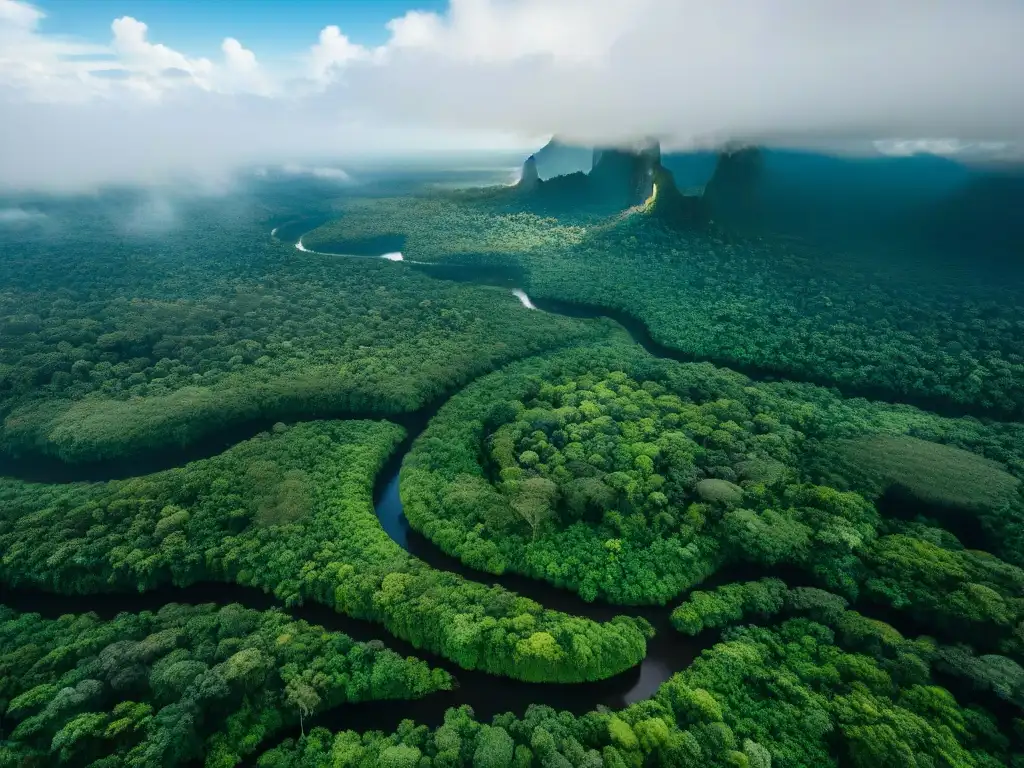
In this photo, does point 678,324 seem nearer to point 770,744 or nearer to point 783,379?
point 783,379

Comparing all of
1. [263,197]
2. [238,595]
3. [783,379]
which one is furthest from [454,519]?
[263,197]

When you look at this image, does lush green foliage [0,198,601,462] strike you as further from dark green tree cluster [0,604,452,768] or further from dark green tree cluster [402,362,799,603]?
dark green tree cluster [0,604,452,768]

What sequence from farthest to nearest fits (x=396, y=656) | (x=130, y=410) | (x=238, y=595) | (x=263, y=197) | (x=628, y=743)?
1. (x=263, y=197)
2. (x=130, y=410)
3. (x=238, y=595)
4. (x=396, y=656)
5. (x=628, y=743)

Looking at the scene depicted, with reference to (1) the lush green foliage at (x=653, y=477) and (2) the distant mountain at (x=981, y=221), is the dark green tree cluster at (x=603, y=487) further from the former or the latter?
(2) the distant mountain at (x=981, y=221)

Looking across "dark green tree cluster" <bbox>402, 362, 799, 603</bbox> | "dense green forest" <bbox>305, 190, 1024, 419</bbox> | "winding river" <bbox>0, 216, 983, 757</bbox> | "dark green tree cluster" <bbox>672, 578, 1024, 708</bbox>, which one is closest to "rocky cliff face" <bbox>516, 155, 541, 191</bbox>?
"dense green forest" <bbox>305, 190, 1024, 419</bbox>

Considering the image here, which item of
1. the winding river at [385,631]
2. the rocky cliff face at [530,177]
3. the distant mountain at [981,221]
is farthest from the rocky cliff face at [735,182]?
the winding river at [385,631]

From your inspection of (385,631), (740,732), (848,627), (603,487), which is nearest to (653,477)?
(603,487)
